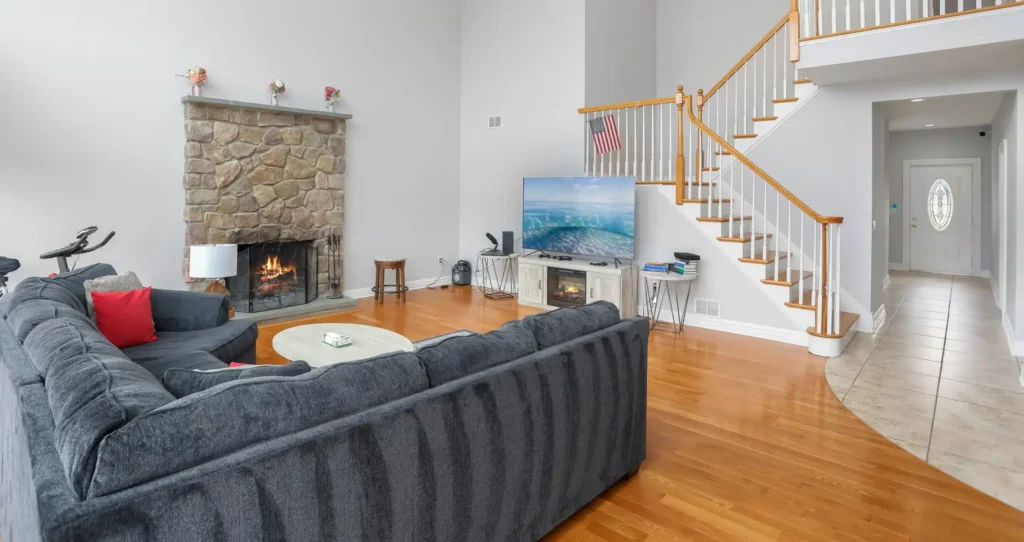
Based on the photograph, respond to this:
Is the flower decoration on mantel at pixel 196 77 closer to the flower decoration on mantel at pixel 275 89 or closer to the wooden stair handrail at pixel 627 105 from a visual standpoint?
the flower decoration on mantel at pixel 275 89

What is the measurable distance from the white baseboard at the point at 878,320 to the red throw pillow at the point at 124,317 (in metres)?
5.97

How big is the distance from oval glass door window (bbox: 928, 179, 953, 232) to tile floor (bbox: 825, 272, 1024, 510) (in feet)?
11.6

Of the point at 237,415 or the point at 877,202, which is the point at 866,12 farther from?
the point at 237,415

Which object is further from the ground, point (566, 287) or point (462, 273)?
point (462, 273)

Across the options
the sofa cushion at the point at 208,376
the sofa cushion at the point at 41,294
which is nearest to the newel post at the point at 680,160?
the sofa cushion at the point at 208,376

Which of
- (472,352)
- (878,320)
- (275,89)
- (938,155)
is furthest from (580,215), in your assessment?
(938,155)

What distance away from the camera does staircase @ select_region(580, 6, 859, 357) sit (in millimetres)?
4918

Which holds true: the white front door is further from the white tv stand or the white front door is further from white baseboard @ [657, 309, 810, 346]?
the white tv stand

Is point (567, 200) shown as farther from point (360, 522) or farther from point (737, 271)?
point (360, 522)

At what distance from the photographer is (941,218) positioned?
9.55m

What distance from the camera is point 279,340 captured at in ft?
11.9

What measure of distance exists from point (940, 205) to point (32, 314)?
37.8 ft

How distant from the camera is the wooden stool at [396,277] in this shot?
712 cm

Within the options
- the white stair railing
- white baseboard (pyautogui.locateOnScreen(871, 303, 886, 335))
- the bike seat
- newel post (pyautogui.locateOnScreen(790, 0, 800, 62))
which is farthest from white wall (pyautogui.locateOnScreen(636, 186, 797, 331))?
the bike seat
